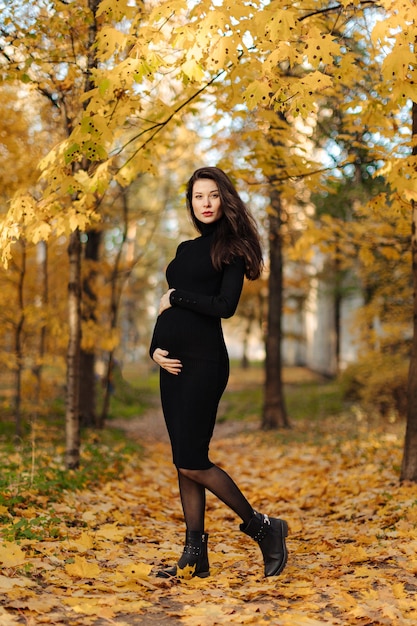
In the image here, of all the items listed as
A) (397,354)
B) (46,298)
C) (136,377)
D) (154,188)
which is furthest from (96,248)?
(136,377)

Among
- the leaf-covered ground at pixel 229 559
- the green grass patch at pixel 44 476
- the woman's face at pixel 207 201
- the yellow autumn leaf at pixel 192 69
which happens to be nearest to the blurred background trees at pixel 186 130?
the yellow autumn leaf at pixel 192 69

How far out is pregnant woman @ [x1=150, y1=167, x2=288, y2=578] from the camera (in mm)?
3697

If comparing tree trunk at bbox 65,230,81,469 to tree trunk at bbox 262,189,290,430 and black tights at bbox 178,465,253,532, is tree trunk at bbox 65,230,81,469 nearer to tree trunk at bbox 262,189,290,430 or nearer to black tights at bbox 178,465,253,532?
black tights at bbox 178,465,253,532

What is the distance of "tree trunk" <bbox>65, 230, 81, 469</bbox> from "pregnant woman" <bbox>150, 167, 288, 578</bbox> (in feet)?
10.3

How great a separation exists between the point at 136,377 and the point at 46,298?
19.7 meters

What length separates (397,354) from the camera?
13.5 meters

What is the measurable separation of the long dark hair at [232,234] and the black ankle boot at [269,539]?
1.43m

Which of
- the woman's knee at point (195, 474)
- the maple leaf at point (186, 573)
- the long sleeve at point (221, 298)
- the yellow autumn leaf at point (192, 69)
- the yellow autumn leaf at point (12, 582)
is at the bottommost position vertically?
the maple leaf at point (186, 573)

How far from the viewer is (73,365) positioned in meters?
6.80

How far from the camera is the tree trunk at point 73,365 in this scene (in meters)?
6.77

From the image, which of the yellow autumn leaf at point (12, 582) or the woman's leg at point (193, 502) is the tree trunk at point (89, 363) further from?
the yellow autumn leaf at point (12, 582)

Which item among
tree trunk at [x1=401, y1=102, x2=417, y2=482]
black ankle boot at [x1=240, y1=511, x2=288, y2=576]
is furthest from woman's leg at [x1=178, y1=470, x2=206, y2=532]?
tree trunk at [x1=401, y1=102, x2=417, y2=482]

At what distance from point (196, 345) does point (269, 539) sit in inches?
48.3

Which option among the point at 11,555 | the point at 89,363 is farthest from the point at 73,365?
the point at 89,363
